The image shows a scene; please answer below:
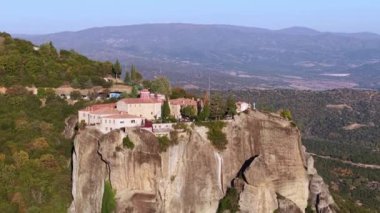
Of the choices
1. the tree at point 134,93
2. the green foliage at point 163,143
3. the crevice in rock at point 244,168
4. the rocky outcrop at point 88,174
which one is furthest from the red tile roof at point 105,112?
the crevice in rock at point 244,168

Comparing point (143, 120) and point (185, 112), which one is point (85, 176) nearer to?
point (143, 120)

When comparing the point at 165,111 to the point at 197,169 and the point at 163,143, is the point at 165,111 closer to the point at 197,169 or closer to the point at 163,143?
the point at 163,143

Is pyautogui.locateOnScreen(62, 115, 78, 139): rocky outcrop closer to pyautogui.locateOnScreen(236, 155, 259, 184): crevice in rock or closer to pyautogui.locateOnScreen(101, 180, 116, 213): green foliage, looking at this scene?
pyautogui.locateOnScreen(101, 180, 116, 213): green foliage

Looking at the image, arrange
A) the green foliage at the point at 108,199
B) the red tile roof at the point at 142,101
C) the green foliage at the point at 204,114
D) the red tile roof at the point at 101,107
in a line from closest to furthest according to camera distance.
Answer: the green foliage at the point at 108,199 < the green foliage at the point at 204,114 < the red tile roof at the point at 142,101 < the red tile roof at the point at 101,107

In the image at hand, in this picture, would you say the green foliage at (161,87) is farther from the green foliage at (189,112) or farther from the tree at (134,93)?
the green foliage at (189,112)

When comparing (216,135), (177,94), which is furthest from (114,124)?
(177,94)

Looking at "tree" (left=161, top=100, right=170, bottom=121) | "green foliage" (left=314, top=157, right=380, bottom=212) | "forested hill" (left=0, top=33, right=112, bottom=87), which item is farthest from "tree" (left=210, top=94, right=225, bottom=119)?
"green foliage" (left=314, top=157, right=380, bottom=212)

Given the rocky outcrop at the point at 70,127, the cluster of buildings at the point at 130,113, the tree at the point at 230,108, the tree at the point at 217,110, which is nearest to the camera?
the cluster of buildings at the point at 130,113

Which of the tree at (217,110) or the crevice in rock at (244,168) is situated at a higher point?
the tree at (217,110)
